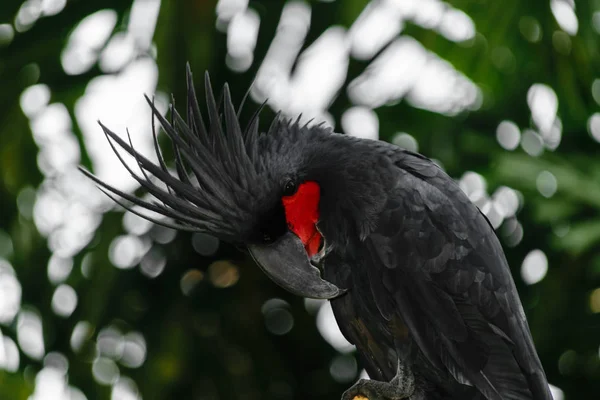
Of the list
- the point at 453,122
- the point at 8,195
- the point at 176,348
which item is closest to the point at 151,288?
the point at 176,348

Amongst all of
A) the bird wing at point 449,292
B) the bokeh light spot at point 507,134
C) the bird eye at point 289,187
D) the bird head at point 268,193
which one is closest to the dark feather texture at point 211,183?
the bird head at point 268,193

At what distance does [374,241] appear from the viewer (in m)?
2.85

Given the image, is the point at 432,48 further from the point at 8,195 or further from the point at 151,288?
the point at 8,195

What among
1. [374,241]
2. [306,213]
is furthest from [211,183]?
[374,241]

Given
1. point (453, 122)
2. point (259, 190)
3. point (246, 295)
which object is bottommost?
point (246, 295)

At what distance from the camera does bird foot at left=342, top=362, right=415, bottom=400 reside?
280 centimetres

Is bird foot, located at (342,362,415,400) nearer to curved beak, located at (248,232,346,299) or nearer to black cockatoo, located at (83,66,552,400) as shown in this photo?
black cockatoo, located at (83,66,552,400)

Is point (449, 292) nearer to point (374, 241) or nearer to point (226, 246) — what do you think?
point (374, 241)

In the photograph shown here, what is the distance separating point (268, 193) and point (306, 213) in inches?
6.2

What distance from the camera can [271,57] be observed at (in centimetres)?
472

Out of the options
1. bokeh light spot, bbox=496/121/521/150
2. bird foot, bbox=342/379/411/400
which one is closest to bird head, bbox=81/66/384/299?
bird foot, bbox=342/379/411/400

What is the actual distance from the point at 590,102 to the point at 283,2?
5.94 feet

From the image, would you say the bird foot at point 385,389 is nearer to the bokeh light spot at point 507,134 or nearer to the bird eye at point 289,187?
the bird eye at point 289,187

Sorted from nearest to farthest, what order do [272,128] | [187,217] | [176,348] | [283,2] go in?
[187,217], [272,128], [283,2], [176,348]
